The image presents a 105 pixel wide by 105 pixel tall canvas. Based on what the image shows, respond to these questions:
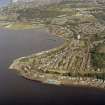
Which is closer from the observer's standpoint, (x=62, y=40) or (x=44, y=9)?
(x=62, y=40)

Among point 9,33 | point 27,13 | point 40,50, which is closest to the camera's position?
point 40,50

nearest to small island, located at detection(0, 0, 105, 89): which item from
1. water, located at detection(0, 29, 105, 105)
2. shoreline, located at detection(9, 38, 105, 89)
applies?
shoreline, located at detection(9, 38, 105, 89)

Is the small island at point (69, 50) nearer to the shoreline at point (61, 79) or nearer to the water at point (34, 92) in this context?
the shoreline at point (61, 79)

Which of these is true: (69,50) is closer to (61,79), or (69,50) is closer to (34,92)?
(61,79)

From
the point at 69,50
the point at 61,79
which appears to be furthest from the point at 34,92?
the point at 69,50

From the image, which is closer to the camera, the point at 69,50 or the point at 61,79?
the point at 61,79

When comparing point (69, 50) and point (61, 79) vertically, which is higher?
point (69, 50)

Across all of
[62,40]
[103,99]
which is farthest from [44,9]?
[103,99]

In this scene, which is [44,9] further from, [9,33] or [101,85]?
[101,85]

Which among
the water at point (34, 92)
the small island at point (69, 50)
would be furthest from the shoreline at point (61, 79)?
the water at point (34, 92)
